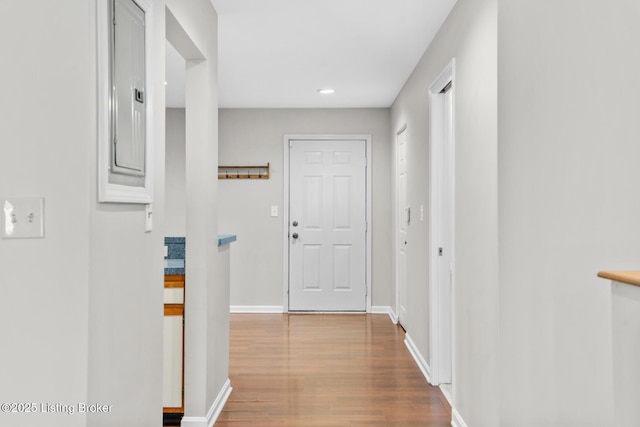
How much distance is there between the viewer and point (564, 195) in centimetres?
164

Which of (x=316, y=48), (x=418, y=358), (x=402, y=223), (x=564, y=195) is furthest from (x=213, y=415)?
(x=402, y=223)

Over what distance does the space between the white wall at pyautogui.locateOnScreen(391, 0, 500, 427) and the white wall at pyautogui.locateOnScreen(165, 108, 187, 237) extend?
352cm

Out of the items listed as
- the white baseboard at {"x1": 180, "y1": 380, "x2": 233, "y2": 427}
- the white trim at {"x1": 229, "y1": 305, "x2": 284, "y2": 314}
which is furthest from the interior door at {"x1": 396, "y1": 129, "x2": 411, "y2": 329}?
the white baseboard at {"x1": 180, "y1": 380, "x2": 233, "y2": 427}

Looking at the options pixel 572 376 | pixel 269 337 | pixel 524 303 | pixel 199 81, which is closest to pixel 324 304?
pixel 269 337

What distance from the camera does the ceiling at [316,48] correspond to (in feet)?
9.55

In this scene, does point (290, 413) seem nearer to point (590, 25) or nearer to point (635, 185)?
point (635, 185)

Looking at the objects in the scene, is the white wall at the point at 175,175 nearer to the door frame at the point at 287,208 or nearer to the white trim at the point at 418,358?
the door frame at the point at 287,208

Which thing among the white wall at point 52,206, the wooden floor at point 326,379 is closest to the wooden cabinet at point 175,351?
the wooden floor at point 326,379

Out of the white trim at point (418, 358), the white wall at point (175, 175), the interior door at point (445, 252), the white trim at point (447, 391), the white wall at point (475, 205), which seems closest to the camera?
the white wall at point (475, 205)

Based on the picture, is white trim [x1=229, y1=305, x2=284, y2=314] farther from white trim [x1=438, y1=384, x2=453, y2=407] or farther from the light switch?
the light switch

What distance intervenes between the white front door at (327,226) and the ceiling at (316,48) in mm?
705

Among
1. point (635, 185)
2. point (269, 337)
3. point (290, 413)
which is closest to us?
point (635, 185)

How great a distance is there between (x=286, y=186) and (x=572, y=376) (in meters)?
4.47

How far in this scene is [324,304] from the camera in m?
5.75
